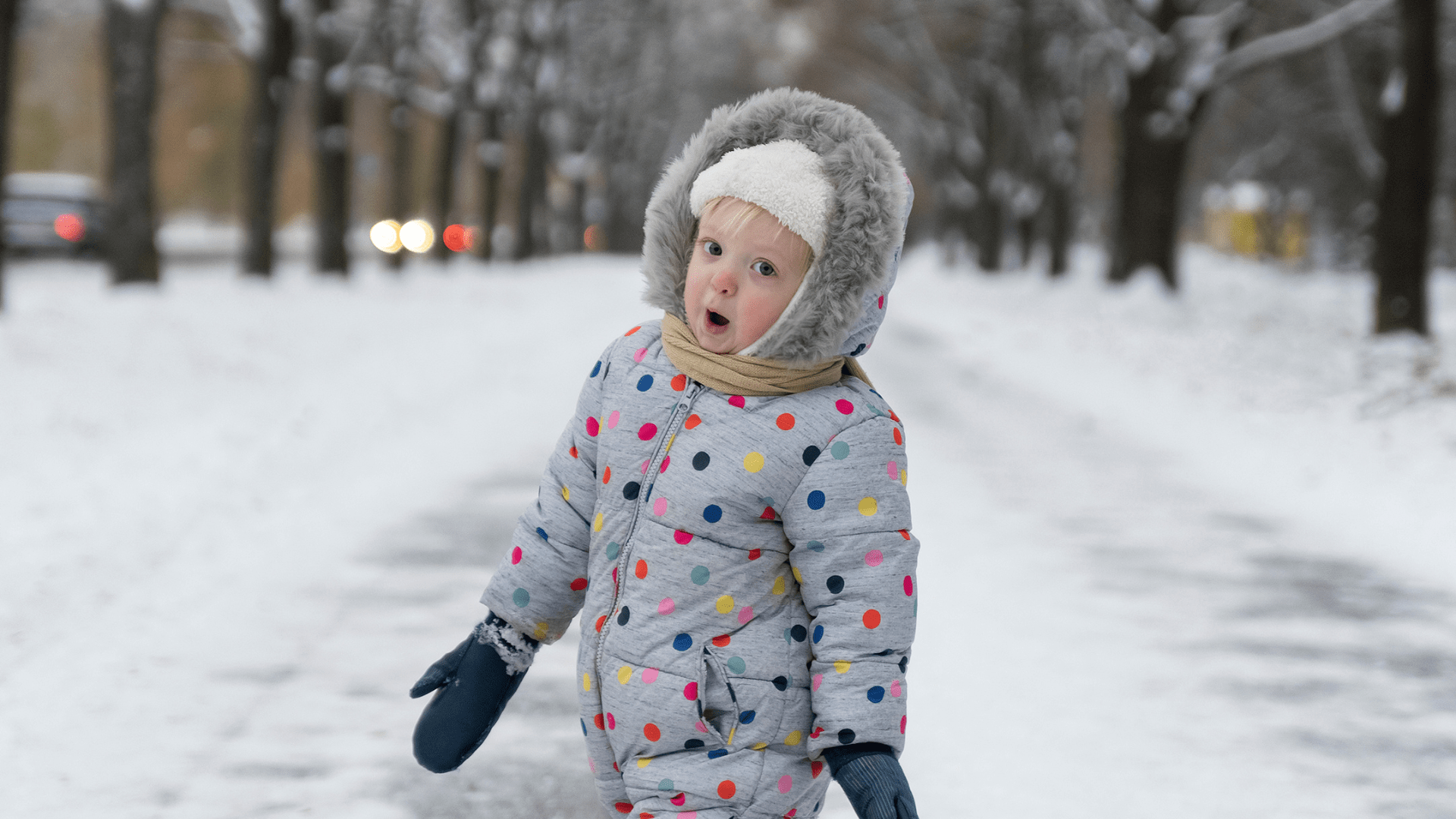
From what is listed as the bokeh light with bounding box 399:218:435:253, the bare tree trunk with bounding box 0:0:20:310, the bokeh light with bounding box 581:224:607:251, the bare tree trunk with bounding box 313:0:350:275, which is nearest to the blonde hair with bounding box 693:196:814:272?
the bare tree trunk with bounding box 0:0:20:310

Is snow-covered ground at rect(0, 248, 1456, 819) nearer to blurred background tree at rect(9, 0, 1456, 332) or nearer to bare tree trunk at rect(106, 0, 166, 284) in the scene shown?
bare tree trunk at rect(106, 0, 166, 284)

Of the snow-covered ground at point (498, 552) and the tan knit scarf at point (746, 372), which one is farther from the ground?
the tan knit scarf at point (746, 372)

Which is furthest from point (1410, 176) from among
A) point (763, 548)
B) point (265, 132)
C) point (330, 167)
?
point (330, 167)

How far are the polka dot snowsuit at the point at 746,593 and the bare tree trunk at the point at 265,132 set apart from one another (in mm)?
18223

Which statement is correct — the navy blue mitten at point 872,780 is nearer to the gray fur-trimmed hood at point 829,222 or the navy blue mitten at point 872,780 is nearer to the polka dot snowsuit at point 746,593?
the polka dot snowsuit at point 746,593

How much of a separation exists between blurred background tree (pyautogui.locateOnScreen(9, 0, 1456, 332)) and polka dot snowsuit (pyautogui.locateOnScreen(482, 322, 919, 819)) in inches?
537

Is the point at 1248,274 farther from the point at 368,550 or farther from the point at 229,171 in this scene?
the point at 229,171

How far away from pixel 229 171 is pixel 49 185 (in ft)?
112

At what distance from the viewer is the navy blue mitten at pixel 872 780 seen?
2166 millimetres

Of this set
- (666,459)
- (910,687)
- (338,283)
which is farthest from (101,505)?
(338,283)

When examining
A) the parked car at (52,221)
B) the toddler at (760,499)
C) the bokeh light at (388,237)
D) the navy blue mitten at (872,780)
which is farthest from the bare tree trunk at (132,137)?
the navy blue mitten at (872,780)

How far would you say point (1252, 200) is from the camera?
205 feet

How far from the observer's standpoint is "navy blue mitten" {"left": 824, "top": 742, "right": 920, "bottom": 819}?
7.11 ft

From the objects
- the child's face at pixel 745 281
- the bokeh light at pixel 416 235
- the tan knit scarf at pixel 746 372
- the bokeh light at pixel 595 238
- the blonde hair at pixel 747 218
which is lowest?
the bokeh light at pixel 595 238
